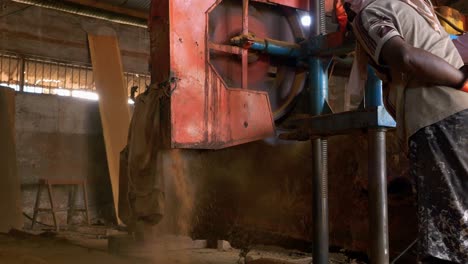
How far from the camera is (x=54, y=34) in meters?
9.03

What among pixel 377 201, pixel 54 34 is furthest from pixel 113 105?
pixel 377 201

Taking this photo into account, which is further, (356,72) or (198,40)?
(198,40)

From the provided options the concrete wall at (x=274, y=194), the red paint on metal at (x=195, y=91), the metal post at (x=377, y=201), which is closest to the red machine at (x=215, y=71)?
the red paint on metal at (x=195, y=91)

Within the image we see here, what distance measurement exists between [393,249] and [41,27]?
8.13m

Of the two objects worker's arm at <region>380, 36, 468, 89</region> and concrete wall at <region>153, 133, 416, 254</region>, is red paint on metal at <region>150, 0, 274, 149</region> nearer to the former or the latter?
concrete wall at <region>153, 133, 416, 254</region>

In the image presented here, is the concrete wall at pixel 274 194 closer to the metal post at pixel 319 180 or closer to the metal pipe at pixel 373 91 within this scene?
the metal post at pixel 319 180

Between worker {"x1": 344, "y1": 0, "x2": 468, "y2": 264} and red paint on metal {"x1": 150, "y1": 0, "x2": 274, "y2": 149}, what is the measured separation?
131 cm

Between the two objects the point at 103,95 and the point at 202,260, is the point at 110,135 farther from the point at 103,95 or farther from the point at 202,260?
the point at 202,260

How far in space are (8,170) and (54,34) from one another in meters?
3.07

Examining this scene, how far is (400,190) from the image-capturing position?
288cm

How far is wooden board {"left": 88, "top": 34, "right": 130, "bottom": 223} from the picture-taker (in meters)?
8.20

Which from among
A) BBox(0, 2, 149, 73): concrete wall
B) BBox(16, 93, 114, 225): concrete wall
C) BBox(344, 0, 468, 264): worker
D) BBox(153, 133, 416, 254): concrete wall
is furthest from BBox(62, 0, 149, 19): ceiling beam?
BBox(344, 0, 468, 264): worker

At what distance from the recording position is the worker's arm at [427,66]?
1.57 meters

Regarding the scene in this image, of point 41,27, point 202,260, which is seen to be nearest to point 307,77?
point 202,260
